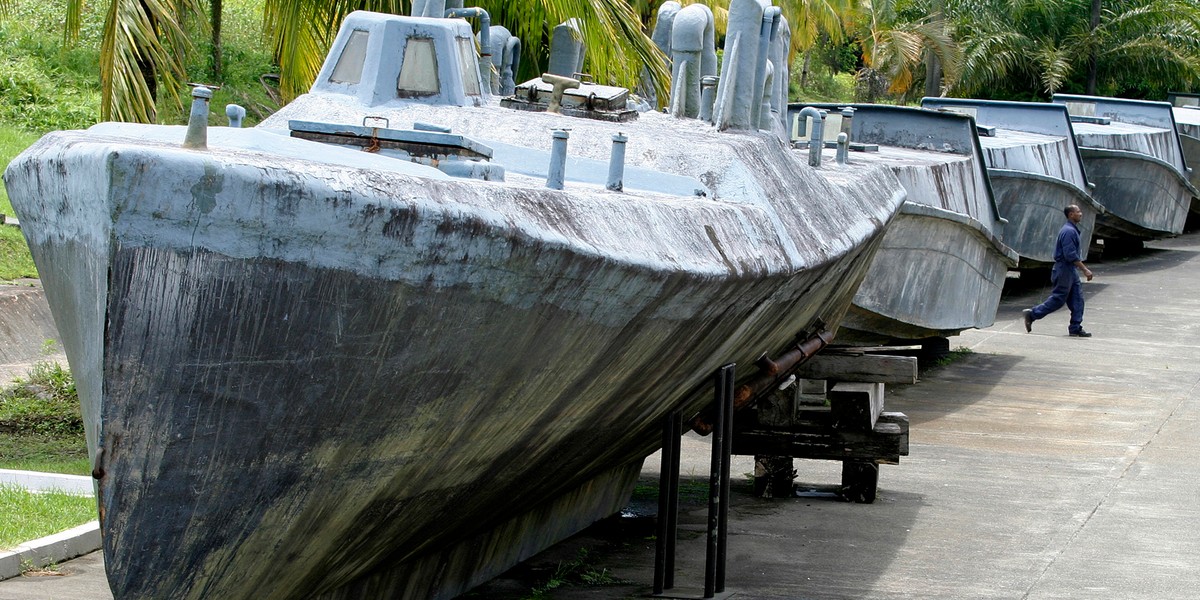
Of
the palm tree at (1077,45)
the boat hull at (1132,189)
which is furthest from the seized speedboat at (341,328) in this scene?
the palm tree at (1077,45)

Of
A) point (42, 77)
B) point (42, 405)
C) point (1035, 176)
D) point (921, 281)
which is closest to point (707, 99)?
point (921, 281)

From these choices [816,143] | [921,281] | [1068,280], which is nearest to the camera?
[816,143]

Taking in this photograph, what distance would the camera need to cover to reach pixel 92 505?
719 cm

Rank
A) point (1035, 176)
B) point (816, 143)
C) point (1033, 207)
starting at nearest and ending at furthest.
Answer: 1. point (816, 143)
2. point (1035, 176)
3. point (1033, 207)

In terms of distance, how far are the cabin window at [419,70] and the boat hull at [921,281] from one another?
4.37 meters

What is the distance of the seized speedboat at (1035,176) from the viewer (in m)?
16.4

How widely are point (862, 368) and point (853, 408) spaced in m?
0.23

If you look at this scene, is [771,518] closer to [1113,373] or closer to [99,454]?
[99,454]

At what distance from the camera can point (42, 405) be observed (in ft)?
31.8

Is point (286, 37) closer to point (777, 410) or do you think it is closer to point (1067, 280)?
point (777, 410)

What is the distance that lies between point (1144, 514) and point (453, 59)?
182 inches

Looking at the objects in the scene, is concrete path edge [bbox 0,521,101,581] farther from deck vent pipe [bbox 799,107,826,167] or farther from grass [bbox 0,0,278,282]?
grass [bbox 0,0,278,282]

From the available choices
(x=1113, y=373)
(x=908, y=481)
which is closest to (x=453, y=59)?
(x=908, y=481)

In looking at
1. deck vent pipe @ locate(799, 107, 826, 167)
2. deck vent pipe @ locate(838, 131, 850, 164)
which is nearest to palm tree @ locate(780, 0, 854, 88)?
deck vent pipe @ locate(838, 131, 850, 164)
